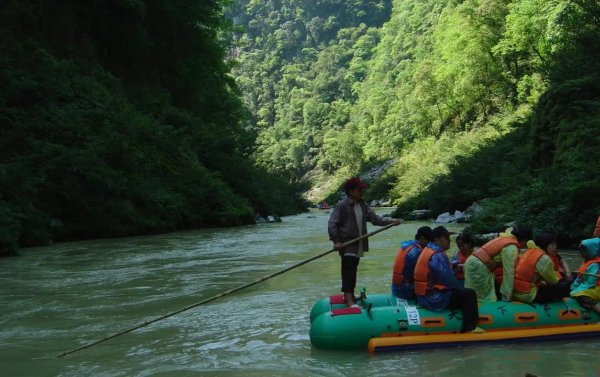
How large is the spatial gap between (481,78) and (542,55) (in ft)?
24.7

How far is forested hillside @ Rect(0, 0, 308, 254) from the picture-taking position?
17.8 m

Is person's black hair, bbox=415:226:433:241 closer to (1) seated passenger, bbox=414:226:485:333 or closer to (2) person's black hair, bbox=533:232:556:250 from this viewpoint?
(1) seated passenger, bbox=414:226:485:333

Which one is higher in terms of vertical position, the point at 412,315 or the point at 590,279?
the point at 590,279

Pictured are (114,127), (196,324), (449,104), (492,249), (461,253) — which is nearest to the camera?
(492,249)

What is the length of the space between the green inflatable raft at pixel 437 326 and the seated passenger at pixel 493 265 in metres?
0.17

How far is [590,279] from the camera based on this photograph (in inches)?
250

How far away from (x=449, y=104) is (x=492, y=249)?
45.7m

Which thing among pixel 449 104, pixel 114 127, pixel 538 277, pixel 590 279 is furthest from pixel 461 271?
pixel 449 104

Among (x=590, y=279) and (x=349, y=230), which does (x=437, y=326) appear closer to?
(x=349, y=230)

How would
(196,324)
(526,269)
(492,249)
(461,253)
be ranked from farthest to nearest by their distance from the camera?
(196,324), (461,253), (492,249), (526,269)

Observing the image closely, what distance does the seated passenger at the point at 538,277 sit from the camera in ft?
20.0

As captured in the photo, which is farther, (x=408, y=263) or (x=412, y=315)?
Answer: (x=408, y=263)

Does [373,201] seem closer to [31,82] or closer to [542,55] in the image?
[542,55]

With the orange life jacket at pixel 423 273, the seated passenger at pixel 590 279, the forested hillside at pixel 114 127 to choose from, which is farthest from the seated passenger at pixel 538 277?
the forested hillside at pixel 114 127
